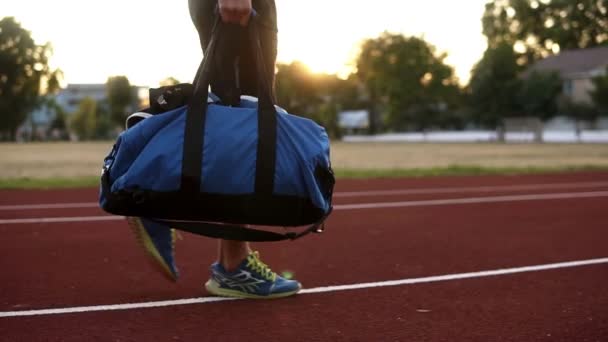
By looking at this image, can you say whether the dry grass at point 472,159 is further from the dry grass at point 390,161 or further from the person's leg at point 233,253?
the person's leg at point 233,253

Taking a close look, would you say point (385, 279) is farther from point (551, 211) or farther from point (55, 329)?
point (551, 211)

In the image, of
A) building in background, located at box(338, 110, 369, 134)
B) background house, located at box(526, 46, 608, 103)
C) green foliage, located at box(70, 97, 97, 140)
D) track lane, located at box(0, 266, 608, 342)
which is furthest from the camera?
green foliage, located at box(70, 97, 97, 140)

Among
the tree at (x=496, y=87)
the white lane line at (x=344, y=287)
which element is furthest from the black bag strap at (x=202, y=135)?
the tree at (x=496, y=87)

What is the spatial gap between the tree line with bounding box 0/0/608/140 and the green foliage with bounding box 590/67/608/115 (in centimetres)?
9

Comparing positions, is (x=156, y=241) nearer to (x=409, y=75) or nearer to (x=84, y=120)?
(x=409, y=75)

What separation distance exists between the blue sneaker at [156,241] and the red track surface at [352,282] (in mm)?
205

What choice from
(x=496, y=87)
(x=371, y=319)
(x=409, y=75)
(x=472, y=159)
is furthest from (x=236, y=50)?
(x=409, y=75)

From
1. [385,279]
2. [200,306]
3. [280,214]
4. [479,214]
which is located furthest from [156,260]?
[479,214]

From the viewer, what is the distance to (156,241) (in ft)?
9.78

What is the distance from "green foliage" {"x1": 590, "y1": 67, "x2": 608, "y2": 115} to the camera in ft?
152

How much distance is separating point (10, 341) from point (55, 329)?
0.65ft

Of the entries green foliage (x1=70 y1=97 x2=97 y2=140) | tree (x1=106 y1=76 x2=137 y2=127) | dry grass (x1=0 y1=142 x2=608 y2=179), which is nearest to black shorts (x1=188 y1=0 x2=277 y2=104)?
dry grass (x1=0 y1=142 x2=608 y2=179)

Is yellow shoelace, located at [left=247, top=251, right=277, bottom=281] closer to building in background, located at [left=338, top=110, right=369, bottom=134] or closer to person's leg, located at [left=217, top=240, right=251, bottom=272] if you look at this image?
person's leg, located at [left=217, top=240, right=251, bottom=272]

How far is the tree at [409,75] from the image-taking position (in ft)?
184
